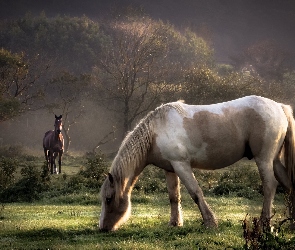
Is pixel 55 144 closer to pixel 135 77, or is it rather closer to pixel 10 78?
pixel 10 78

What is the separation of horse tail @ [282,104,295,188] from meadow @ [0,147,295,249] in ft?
3.77

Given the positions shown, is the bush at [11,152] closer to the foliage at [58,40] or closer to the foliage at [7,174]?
the foliage at [7,174]

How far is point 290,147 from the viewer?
9.57m

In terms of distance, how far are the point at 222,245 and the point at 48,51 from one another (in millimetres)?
59681

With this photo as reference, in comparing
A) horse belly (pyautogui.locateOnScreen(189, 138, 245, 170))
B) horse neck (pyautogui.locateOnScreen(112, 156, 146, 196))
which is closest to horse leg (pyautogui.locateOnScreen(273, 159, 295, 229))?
horse belly (pyautogui.locateOnScreen(189, 138, 245, 170))

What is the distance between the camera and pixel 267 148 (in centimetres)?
938

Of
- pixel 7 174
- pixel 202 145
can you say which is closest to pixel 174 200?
pixel 202 145

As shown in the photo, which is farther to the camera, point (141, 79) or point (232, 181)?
point (141, 79)

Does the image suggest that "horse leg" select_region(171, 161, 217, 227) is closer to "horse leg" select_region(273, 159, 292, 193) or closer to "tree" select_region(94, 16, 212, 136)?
"horse leg" select_region(273, 159, 292, 193)

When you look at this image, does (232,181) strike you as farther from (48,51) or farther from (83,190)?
(48,51)

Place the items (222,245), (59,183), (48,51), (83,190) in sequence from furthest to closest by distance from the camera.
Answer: (48,51) < (59,183) < (83,190) < (222,245)

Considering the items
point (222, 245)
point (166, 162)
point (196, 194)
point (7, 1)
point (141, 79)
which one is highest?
point (7, 1)

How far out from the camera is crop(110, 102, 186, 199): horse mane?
937cm

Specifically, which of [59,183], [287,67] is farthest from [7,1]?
[59,183]
